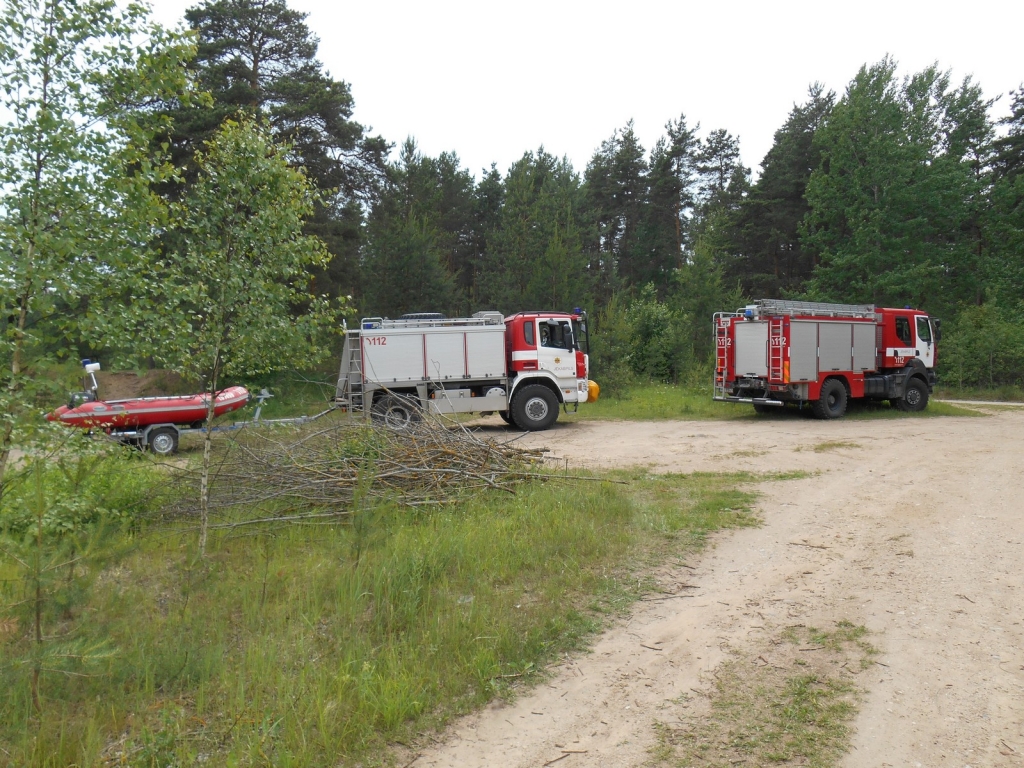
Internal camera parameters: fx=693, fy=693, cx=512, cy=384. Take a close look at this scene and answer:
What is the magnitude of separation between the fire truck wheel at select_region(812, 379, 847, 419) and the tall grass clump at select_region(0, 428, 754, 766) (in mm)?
11785

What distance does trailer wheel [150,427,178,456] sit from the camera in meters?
14.1

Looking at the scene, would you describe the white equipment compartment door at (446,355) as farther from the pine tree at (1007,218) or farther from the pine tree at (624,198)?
the pine tree at (624,198)

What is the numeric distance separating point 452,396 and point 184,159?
12123mm

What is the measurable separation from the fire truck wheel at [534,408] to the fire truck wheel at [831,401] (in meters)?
7.13

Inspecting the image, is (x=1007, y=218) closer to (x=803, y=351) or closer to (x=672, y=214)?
(x=672, y=214)

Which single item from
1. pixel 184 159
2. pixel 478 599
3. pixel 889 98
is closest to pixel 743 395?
pixel 478 599

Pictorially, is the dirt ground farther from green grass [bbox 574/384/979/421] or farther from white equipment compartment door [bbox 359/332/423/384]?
green grass [bbox 574/384/979/421]

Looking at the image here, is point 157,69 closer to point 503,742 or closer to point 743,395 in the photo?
point 503,742

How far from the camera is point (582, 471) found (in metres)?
9.96

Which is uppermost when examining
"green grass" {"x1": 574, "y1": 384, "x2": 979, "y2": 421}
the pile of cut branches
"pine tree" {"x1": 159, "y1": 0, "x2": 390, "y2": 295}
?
"pine tree" {"x1": 159, "y1": 0, "x2": 390, "y2": 295}

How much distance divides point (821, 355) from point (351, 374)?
11.9 m

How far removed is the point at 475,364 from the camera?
16.4m

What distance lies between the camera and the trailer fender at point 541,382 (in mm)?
16766

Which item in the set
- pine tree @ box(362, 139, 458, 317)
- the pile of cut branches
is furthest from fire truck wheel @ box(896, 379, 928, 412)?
pine tree @ box(362, 139, 458, 317)
